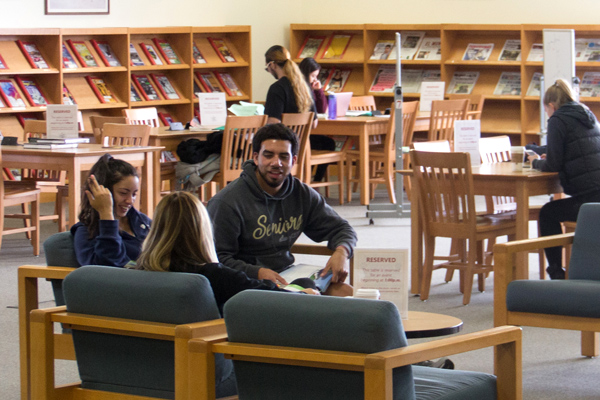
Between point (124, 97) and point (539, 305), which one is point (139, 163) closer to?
point (124, 97)

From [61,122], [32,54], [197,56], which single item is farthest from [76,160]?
[197,56]

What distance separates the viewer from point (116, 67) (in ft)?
29.9

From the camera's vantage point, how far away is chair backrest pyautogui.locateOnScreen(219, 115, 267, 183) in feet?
24.0

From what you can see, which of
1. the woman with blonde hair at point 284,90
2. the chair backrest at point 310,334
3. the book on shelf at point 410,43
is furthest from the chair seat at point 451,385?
the book on shelf at point 410,43

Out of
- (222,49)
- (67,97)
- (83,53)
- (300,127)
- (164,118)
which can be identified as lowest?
(300,127)

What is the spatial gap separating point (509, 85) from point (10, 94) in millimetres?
5075

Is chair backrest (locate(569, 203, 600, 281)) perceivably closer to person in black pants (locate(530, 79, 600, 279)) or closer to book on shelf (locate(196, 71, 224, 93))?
person in black pants (locate(530, 79, 600, 279))

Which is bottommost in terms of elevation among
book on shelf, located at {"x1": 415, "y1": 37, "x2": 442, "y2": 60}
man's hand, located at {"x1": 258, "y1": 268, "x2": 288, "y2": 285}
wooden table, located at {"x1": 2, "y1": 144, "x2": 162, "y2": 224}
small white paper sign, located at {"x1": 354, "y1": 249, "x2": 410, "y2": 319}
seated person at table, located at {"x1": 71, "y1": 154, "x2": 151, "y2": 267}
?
man's hand, located at {"x1": 258, "y1": 268, "x2": 288, "y2": 285}

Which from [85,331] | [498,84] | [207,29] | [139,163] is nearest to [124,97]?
[207,29]

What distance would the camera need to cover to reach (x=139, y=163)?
6508 millimetres

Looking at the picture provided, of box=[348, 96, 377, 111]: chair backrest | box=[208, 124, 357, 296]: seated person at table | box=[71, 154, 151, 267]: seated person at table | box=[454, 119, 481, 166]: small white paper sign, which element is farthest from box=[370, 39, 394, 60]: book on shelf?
box=[71, 154, 151, 267]: seated person at table

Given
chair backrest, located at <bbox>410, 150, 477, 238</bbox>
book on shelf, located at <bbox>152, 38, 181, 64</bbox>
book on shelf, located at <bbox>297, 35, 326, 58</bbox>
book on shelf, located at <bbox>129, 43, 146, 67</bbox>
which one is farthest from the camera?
book on shelf, located at <bbox>297, 35, 326, 58</bbox>

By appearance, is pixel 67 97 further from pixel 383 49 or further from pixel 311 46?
pixel 383 49

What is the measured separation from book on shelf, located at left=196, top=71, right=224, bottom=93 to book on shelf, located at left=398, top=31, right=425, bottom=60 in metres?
1.97
